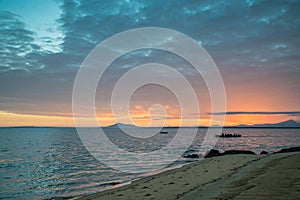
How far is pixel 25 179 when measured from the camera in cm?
2884

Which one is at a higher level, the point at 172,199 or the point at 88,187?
the point at 172,199

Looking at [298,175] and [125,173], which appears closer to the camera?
[298,175]

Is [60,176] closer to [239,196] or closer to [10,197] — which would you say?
[10,197]

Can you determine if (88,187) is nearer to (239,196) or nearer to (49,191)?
(49,191)

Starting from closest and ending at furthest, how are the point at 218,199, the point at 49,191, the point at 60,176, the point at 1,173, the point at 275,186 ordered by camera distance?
the point at 218,199
the point at 275,186
the point at 49,191
the point at 60,176
the point at 1,173

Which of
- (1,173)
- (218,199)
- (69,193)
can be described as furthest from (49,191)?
(218,199)

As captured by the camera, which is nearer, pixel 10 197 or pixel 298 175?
pixel 298 175

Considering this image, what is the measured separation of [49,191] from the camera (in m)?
23.3

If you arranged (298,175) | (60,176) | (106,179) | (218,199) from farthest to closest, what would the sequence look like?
(60,176), (106,179), (298,175), (218,199)

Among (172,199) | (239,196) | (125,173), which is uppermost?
(239,196)

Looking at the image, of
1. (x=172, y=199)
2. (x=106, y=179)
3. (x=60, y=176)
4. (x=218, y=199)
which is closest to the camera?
(x=218, y=199)

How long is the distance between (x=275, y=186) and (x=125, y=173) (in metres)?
23.8

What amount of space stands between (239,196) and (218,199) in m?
0.83

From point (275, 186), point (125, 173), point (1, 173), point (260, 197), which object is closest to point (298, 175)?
point (275, 186)
